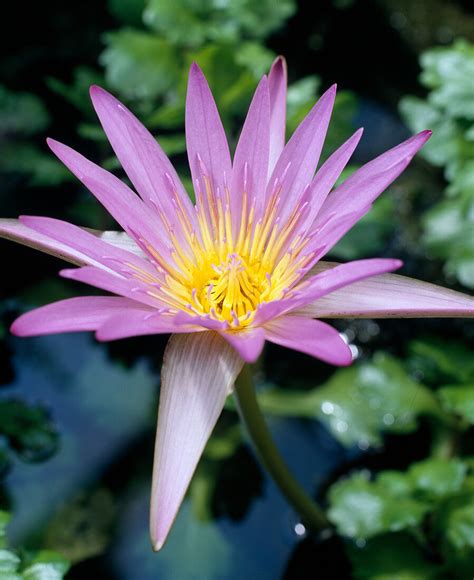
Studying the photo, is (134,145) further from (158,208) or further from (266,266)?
(266,266)

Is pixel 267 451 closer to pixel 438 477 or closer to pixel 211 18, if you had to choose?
Answer: pixel 438 477

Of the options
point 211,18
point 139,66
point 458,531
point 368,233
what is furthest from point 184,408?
point 211,18

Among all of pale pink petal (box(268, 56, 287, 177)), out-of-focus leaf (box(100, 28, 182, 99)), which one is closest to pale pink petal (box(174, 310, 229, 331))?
pale pink petal (box(268, 56, 287, 177))

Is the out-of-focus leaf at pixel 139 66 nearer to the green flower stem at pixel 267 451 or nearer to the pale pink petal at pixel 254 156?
the pale pink petal at pixel 254 156

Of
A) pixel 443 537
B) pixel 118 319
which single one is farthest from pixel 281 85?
pixel 443 537

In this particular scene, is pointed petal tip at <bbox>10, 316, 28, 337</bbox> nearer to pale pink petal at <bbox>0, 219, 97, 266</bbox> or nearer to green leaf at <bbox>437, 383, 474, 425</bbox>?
pale pink petal at <bbox>0, 219, 97, 266</bbox>

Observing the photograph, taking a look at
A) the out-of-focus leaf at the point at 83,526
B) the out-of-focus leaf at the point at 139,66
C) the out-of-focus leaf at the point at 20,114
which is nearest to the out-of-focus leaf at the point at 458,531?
the out-of-focus leaf at the point at 83,526

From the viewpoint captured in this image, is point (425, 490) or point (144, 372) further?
point (144, 372)
